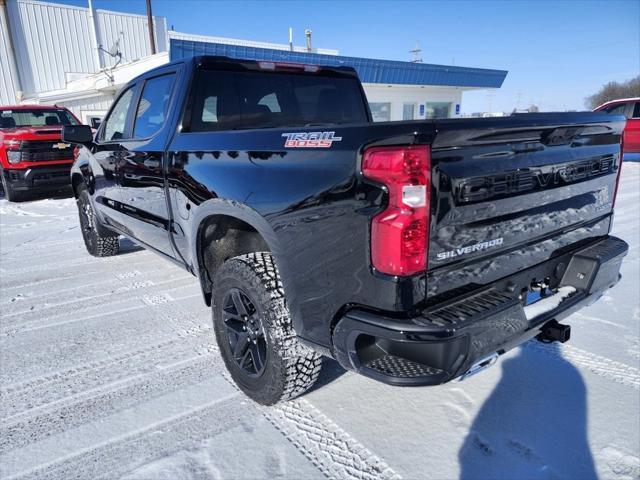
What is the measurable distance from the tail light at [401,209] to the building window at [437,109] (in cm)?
2180

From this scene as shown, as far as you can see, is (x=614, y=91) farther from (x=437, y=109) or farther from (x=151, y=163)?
(x=151, y=163)

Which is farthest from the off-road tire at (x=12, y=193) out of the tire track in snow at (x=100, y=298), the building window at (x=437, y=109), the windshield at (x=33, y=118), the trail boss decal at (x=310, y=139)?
the building window at (x=437, y=109)

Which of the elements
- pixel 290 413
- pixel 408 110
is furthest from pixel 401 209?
pixel 408 110

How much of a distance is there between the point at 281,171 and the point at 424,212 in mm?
739

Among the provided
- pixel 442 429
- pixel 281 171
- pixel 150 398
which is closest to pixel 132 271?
pixel 150 398

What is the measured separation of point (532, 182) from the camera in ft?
6.44

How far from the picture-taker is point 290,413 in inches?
94.0

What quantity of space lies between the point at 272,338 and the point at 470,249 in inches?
41.0

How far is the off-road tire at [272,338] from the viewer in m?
2.17

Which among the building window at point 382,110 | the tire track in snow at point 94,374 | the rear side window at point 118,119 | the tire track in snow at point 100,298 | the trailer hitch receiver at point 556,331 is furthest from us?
the building window at point 382,110

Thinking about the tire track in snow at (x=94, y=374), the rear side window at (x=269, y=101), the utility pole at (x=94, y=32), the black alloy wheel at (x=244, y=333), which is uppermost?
the utility pole at (x=94, y=32)

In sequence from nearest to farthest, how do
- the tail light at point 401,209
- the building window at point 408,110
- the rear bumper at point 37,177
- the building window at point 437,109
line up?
the tail light at point 401,209
the rear bumper at point 37,177
the building window at point 408,110
the building window at point 437,109

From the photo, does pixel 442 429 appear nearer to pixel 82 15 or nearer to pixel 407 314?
pixel 407 314

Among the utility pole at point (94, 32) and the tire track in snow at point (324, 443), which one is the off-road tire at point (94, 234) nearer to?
the tire track in snow at point (324, 443)
